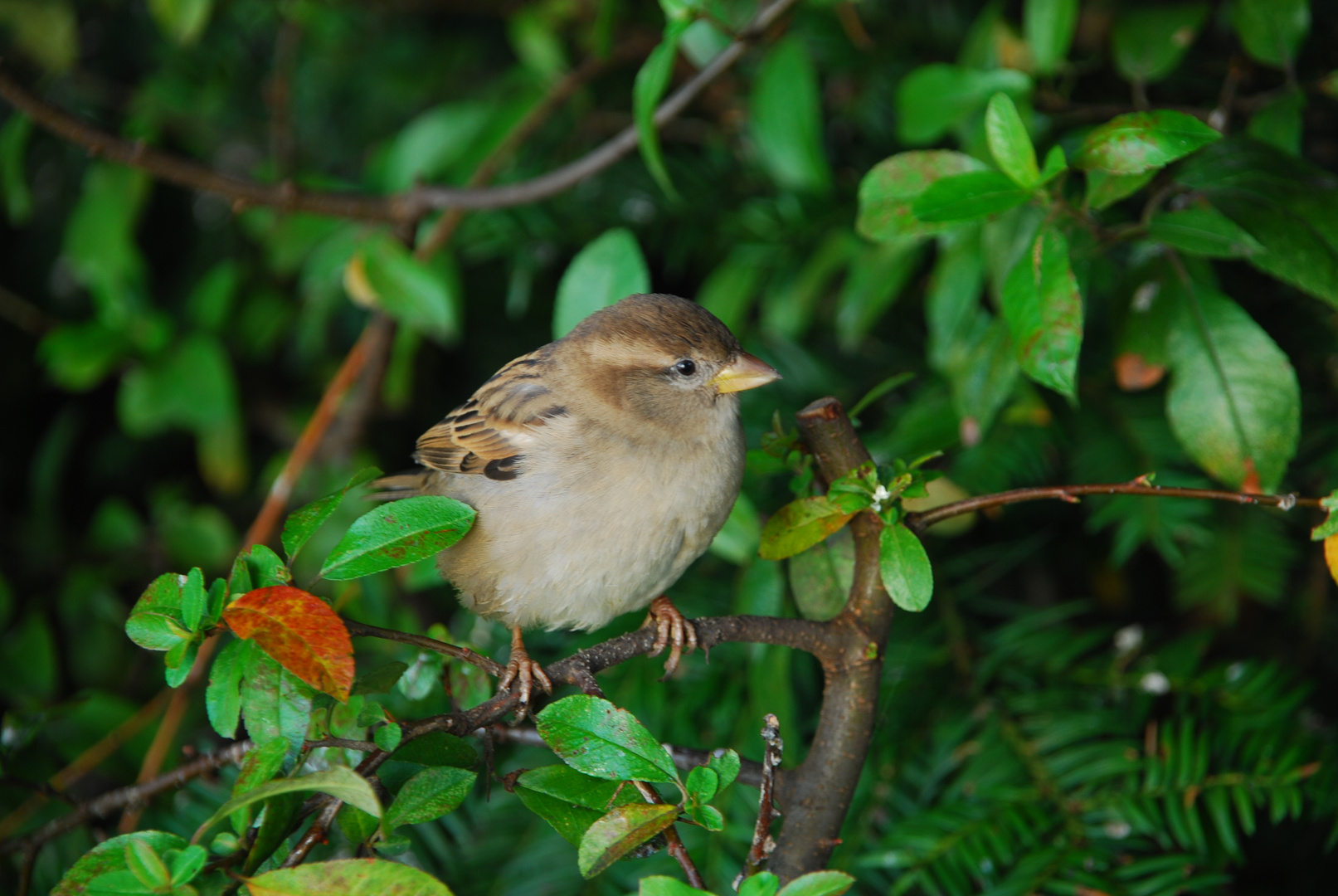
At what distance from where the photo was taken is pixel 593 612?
4.38 ft

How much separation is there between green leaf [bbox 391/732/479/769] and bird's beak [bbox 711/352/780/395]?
27.0 inches

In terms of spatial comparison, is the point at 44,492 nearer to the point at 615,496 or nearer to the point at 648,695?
the point at 648,695

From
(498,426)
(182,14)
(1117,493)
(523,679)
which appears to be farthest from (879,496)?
(182,14)

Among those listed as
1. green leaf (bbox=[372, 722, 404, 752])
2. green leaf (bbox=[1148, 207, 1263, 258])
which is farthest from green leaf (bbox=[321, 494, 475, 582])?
green leaf (bbox=[1148, 207, 1263, 258])

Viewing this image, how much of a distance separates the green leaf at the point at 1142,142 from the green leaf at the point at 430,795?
0.86 meters

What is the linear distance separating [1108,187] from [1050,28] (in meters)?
0.51

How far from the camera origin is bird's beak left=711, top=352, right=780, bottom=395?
1.45 meters

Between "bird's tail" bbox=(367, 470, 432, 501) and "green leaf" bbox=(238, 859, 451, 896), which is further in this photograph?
"bird's tail" bbox=(367, 470, 432, 501)

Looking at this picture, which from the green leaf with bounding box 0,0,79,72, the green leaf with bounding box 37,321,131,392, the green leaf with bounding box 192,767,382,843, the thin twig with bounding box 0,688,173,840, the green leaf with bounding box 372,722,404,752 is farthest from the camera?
the green leaf with bounding box 0,0,79,72

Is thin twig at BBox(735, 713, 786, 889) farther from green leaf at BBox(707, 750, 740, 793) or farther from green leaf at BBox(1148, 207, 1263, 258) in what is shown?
green leaf at BBox(1148, 207, 1263, 258)

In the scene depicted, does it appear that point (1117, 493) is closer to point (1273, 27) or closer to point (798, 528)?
point (798, 528)

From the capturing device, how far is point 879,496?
0.98m

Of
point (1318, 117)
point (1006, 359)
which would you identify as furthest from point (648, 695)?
point (1318, 117)

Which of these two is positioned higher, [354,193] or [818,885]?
[354,193]
